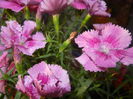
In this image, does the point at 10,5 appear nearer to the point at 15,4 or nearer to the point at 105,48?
the point at 15,4

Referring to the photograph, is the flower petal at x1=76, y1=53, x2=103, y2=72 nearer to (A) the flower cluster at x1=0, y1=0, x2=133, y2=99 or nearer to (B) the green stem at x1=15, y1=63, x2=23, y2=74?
(A) the flower cluster at x1=0, y1=0, x2=133, y2=99

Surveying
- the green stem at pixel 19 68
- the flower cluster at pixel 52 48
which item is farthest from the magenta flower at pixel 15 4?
the green stem at pixel 19 68

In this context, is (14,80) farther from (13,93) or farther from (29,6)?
(29,6)

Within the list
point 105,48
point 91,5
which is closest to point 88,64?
point 105,48

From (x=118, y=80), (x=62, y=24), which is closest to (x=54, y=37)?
(x=62, y=24)

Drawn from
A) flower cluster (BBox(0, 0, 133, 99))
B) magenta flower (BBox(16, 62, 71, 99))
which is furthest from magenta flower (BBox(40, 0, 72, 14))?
magenta flower (BBox(16, 62, 71, 99))
